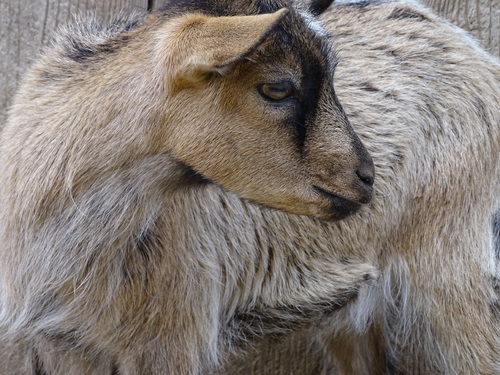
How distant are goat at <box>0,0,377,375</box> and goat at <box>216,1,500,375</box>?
1.28 ft

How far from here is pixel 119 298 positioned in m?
3.47

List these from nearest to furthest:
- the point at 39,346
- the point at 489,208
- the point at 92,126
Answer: the point at 92,126, the point at 39,346, the point at 489,208

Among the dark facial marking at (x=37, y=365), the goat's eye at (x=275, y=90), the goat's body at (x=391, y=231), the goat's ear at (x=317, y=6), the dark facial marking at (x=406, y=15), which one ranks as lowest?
the dark facial marking at (x=37, y=365)

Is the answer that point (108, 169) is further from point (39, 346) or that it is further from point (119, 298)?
point (39, 346)

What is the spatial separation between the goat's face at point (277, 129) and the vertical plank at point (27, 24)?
4.92ft

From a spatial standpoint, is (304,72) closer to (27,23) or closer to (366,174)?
(366,174)

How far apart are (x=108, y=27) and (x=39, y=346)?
1395mm

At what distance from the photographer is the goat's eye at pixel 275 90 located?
10.0ft

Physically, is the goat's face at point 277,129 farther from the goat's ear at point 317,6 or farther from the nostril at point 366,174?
the goat's ear at point 317,6

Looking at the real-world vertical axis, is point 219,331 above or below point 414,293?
below

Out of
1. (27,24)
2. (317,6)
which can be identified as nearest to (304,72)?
(317,6)

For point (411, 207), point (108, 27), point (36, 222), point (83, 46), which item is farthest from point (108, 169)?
point (411, 207)

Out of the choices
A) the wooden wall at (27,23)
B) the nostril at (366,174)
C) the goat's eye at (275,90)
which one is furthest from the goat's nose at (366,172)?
the wooden wall at (27,23)

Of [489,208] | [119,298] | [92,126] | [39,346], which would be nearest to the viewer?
[92,126]
